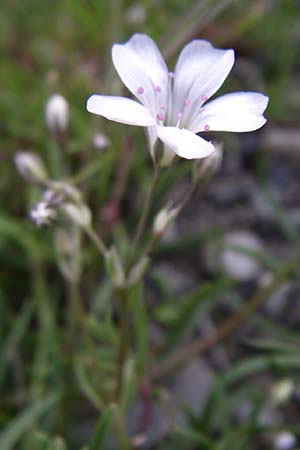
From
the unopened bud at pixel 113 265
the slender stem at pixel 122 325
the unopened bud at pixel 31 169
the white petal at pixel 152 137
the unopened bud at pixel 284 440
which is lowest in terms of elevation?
the unopened bud at pixel 284 440

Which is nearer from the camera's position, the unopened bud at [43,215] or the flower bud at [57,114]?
the unopened bud at [43,215]

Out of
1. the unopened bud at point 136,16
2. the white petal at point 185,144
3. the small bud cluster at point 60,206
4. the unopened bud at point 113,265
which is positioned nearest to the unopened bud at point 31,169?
the small bud cluster at point 60,206

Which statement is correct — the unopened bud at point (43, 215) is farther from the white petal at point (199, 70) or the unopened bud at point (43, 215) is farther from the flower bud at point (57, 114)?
the white petal at point (199, 70)

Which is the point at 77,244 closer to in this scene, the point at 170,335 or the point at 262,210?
the point at 170,335

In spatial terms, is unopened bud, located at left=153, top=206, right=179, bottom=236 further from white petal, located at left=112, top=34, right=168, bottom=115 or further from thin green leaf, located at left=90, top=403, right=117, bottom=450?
thin green leaf, located at left=90, top=403, right=117, bottom=450

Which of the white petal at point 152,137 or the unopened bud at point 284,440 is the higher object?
the white petal at point 152,137

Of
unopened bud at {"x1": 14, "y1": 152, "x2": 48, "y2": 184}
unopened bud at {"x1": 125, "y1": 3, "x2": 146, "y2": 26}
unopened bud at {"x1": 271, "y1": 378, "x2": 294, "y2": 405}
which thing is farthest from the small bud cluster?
unopened bud at {"x1": 125, "y1": 3, "x2": 146, "y2": 26}

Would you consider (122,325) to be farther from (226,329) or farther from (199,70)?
(226,329)
